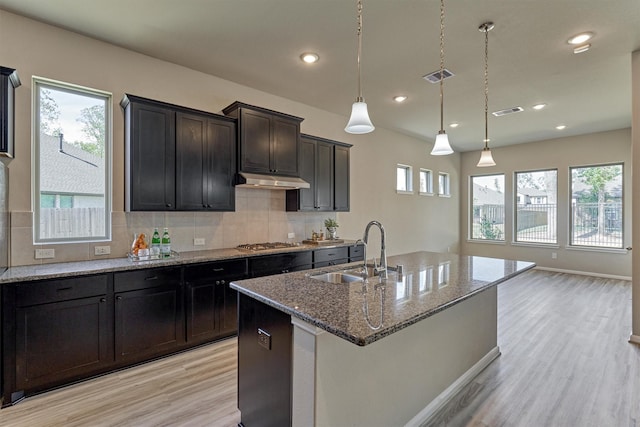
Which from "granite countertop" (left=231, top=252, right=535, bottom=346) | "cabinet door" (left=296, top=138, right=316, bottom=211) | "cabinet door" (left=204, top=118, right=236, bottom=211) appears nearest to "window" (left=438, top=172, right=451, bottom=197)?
"cabinet door" (left=296, top=138, right=316, bottom=211)

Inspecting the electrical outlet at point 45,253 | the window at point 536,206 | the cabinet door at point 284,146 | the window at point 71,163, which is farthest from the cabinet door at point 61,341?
the window at point 536,206

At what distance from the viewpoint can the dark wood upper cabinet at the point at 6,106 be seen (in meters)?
2.30

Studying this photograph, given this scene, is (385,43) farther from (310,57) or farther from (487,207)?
(487,207)

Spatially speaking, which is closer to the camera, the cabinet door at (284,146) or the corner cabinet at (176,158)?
the corner cabinet at (176,158)

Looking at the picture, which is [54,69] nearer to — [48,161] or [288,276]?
[48,161]

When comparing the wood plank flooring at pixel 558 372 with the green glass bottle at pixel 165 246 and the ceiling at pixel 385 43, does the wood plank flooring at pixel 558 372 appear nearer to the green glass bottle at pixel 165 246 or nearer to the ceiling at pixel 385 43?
the green glass bottle at pixel 165 246

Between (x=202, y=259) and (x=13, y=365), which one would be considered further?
(x=202, y=259)

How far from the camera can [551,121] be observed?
5574mm

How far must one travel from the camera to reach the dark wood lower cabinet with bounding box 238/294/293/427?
155cm

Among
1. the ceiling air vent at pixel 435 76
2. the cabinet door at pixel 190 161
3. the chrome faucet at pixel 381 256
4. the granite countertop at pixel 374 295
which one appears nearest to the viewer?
the granite countertop at pixel 374 295

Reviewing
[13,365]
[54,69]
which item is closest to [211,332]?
[13,365]

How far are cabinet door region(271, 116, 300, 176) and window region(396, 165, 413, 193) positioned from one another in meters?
3.01

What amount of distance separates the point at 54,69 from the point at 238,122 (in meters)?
1.65

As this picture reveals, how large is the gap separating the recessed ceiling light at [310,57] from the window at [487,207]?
20.8 ft
